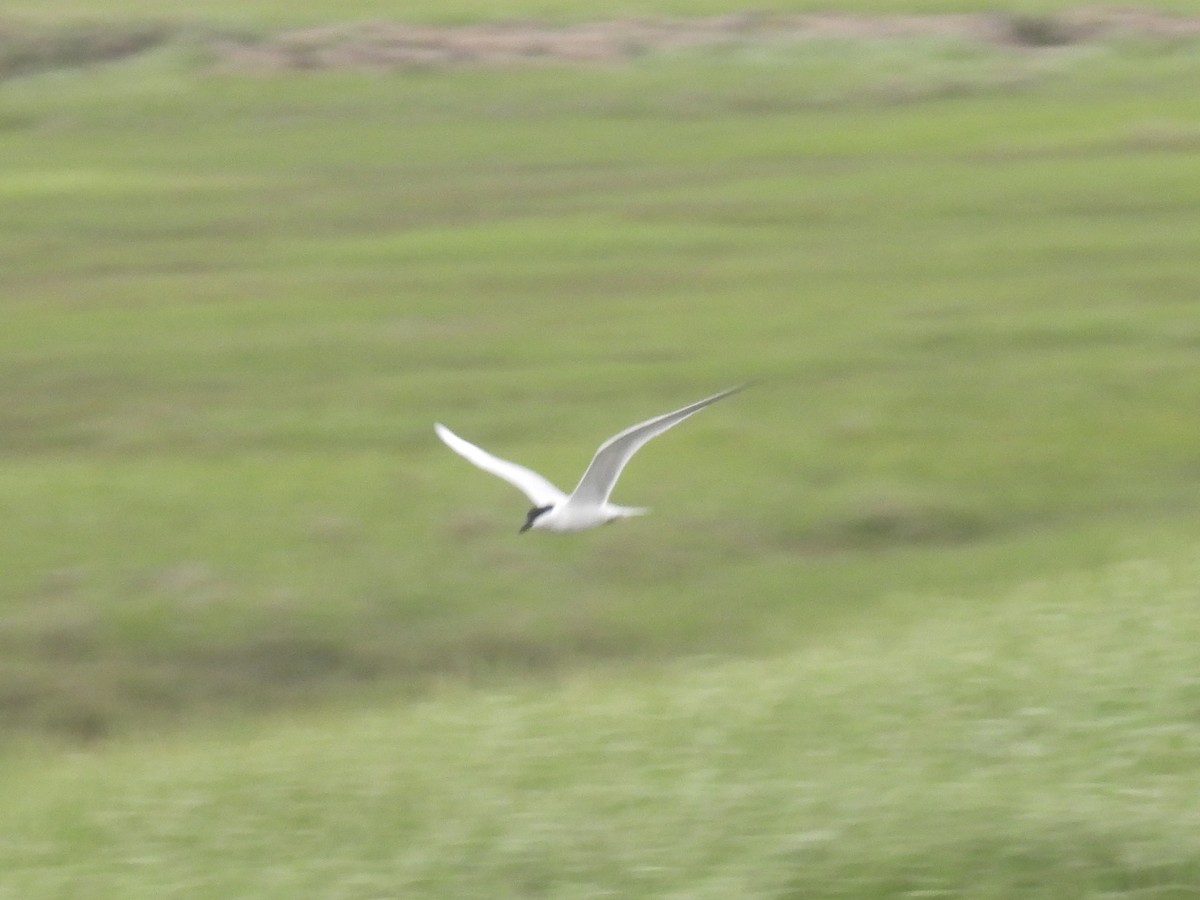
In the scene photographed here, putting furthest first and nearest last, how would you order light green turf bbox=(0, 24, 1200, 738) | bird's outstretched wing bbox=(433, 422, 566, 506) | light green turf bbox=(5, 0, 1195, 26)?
light green turf bbox=(5, 0, 1195, 26) → light green turf bbox=(0, 24, 1200, 738) → bird's outstretched wing bbox=(433, 422, 566, 506)

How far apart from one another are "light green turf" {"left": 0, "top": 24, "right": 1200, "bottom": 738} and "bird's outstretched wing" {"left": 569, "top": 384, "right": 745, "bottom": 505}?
2.27 metres

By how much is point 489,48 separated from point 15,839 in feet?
104

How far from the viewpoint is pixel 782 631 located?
12.3 m

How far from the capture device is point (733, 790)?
737 centimetres

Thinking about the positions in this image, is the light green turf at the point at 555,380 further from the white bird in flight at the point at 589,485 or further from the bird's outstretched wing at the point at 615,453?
the bird's outstretched wing at the point at 615,453

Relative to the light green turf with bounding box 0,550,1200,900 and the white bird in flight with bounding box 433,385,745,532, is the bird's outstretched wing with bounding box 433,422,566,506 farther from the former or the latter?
the light green turf with bounding box 0,550,1200,900

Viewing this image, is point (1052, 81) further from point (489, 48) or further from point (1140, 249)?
point (1140, 249)

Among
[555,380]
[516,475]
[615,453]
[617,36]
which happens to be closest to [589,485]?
[615,453]

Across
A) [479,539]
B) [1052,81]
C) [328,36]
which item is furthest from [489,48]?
[479,539]

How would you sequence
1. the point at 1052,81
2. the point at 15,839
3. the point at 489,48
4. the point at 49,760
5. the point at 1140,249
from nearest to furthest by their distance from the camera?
1. the point at 15,839
2. the point at 49,760
3. the point at 1140,249
4. the point at 1052,81
5. the point at 489,48

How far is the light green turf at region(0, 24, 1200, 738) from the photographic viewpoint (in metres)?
12.6

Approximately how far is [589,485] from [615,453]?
525 mm

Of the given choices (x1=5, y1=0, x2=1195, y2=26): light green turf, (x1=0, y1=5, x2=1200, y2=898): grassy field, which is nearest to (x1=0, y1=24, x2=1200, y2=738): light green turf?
(x1=0, y1=5, x2=1200, y2=898): grassy field

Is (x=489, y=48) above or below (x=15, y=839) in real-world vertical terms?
above
